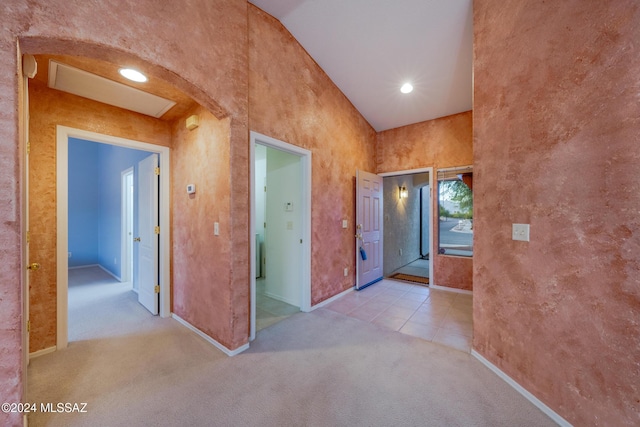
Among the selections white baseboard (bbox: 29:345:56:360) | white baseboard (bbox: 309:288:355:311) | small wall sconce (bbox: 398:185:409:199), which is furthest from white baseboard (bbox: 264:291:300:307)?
small wall sconce (bbox: 398:185:409:199)

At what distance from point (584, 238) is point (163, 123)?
409cm

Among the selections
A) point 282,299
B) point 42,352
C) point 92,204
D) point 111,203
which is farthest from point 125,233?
point 282,299

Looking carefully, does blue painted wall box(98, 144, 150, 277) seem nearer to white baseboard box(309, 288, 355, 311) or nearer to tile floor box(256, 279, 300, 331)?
tile floor box(256, 279, 300, 331)

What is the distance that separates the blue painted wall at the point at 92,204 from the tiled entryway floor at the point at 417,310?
5.38m

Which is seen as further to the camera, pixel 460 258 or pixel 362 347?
pixel 460 258

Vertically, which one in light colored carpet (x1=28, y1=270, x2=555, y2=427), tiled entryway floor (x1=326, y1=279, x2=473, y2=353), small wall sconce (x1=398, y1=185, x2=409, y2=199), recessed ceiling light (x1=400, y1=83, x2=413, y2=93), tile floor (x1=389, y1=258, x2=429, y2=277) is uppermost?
recessed ceiling light (x1=400, y1=83, x2=413, y2=93)

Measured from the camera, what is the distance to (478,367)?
205cm

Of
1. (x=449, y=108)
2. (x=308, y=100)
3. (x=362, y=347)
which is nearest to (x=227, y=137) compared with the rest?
(x=308, y=100)

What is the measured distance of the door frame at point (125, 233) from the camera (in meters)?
4.67

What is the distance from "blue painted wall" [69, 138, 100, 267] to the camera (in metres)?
5.98

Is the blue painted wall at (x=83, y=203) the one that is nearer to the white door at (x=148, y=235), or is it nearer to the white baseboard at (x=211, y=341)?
the white door at (x=148, y=235)

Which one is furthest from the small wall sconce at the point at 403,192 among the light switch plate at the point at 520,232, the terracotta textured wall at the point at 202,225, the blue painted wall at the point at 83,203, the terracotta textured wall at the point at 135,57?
the blue painted wall at the point at 83,203

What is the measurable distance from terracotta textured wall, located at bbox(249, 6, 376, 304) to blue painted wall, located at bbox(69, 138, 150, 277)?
472 centimetres

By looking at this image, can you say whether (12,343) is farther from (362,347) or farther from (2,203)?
(362,347)
